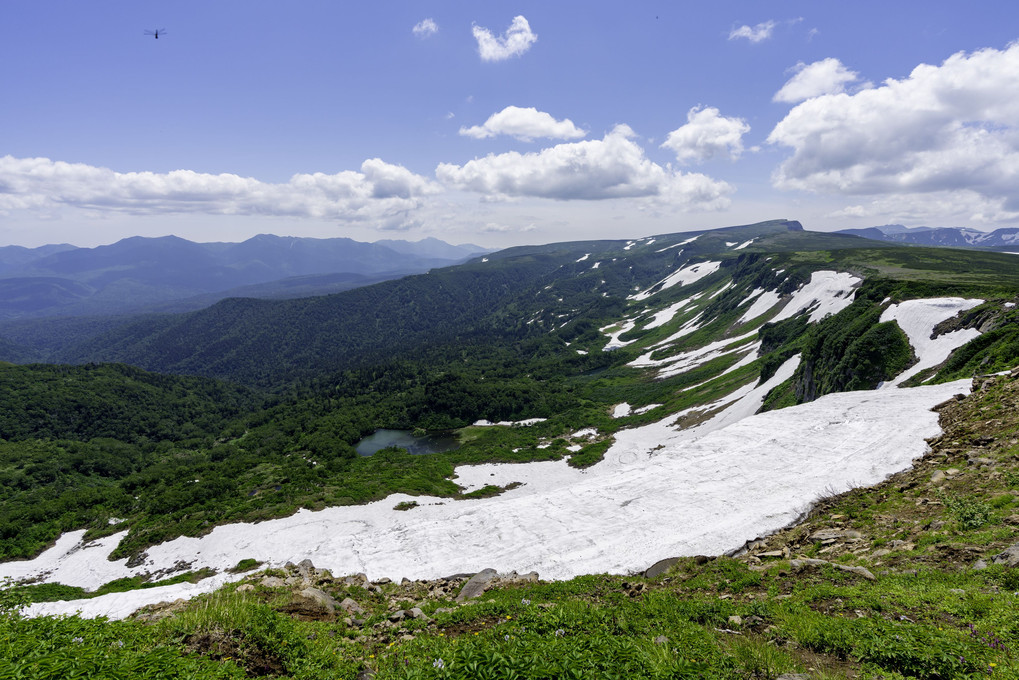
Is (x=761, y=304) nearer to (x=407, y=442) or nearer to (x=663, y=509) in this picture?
(x=407, y=442)

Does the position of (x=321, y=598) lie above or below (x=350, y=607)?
above

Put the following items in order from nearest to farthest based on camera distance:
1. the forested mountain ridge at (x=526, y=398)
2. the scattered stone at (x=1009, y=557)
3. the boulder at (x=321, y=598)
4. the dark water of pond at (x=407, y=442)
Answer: the scattered stone at (x=1009, y=557) → the boulder at (x=321, y=598) → the forested mountain ridge at (x=526, y=398) → the dark water of pond at (x=407, y=442)

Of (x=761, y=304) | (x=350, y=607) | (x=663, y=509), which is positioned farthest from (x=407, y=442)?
(x=761, y=304)

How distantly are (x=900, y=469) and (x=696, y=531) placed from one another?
922cm

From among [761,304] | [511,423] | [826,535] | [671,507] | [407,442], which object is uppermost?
[761,304]

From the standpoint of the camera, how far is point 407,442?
110000 mm

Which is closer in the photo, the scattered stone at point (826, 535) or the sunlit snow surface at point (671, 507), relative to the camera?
the scattered stone at point (826, 535)

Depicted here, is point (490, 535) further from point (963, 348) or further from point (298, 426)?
point (298, 426)

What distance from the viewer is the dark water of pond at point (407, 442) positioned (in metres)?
100

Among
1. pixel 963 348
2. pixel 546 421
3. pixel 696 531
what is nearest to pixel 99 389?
pixel 546 421

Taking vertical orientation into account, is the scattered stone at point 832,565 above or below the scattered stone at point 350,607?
above

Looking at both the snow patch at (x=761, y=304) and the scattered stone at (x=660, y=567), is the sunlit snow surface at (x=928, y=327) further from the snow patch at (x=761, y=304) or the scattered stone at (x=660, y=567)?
the snow patch at (x=761, y=304)

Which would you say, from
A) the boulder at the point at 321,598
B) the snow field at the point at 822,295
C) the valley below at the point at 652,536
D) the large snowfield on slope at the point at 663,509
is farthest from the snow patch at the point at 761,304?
the boulder at the point at 321,598

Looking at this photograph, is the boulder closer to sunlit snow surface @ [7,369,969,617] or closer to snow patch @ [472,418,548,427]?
sunlit snow surface @ [7,369,969,617]
